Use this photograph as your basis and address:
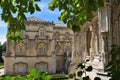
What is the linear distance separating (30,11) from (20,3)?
0.84 feet

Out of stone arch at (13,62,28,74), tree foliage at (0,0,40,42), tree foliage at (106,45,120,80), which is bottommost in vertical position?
stone arch at (13,62,28,74)

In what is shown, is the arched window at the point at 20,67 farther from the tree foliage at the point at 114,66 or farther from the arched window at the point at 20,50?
the tree foliage at the point at 114,66

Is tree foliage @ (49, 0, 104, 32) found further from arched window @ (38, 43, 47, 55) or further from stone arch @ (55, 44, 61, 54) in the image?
stone arch @ (55, 44, 61, 54)

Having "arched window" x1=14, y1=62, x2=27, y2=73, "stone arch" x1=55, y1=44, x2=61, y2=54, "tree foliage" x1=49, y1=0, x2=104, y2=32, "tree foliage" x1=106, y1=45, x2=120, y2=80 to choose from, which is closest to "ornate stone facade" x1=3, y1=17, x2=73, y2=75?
"arched window" x1=14, y1=62, x2=27, y2=73

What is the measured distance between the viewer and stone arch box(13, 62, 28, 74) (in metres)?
48.8

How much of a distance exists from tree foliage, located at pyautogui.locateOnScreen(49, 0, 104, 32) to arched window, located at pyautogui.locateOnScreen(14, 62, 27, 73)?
42970 millimetres

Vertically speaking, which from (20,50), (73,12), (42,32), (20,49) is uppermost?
(42,32)

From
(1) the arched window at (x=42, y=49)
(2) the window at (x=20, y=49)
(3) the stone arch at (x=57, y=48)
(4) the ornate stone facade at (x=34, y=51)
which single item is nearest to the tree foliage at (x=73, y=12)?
(4) the ornate stone facade at (x=34, y=51)

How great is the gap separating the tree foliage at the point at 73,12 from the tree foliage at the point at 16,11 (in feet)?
2.21

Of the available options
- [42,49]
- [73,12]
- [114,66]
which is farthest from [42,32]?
[114,66]

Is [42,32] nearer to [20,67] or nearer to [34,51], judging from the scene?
[34,51]

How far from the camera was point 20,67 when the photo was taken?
161 ft

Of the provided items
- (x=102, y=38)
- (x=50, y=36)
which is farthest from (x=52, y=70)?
(x=102, y=38)

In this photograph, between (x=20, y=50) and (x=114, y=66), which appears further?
(x=20, y=50)
